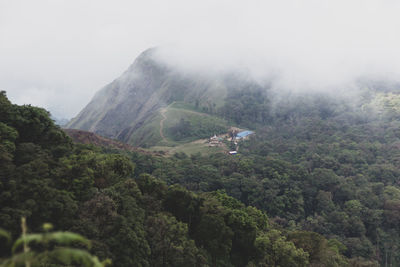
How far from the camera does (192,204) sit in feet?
106

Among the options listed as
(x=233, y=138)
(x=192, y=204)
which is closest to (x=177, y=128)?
(x=233, y=138)

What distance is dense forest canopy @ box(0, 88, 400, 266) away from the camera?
69.3ft

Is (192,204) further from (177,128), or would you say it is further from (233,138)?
(177,128)

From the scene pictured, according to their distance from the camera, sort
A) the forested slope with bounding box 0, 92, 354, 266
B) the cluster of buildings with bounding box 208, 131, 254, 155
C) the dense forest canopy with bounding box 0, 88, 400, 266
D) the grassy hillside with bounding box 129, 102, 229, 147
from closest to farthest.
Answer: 1. the forested slope with bounding box 0, 92, 354, 266
2. the dense forest canopy with bounding box 0, 88, 400, 266
3. the cluster of buildings with bounding box 208, 131, 254, 155
4. the grassy hillside with bounding box 129, 102, 229, 147

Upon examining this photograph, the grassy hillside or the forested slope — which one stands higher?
the grassy hillside

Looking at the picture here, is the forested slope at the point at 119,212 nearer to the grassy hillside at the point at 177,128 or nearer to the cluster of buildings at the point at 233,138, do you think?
the cluster of buildings at the point at 233,138

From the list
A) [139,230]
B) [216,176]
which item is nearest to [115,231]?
[139,230]

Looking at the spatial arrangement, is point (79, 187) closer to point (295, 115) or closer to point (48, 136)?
point (48, 136)

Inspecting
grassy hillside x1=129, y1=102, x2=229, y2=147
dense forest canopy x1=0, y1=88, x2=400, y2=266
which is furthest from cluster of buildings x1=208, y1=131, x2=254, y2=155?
dense forest canopy x1=0, y1=88, x2=400, y2=266

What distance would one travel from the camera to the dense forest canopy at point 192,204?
21109 mm

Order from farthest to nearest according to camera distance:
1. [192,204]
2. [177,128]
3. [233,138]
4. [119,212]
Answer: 1. [177,128]
2. [233,138]
3. [192,204]
4. [119,212]

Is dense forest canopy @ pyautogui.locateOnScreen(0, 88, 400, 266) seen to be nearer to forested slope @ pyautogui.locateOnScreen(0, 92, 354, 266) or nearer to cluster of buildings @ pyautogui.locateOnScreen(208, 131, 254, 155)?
forested slope @ pyautogui.locateOnScreen(0, 92, 354, 266)

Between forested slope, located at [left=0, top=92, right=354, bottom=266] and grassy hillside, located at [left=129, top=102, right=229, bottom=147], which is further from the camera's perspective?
grassy hillside, located at [left=129, top=102, right=229, bottom=147]

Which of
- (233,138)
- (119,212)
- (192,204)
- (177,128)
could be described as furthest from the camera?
(177,128)
